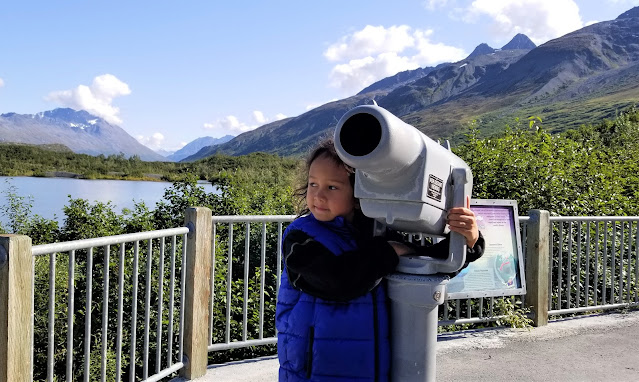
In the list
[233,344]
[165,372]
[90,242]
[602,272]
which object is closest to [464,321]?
[233,344]

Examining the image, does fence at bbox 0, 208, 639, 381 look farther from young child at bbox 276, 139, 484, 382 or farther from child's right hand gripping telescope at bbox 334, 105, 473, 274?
child's right hand gripping telescope at bbox 334, 105, 473, 274

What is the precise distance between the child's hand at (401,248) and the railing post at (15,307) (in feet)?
4.76

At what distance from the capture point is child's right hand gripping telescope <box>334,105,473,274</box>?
48.7 inches

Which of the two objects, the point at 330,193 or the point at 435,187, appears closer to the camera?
the point at 435,187

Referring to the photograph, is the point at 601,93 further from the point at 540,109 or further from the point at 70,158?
the point at 70,158

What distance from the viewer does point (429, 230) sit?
Answer: 1448 millimetres

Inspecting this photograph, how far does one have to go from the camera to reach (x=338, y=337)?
1.51 m

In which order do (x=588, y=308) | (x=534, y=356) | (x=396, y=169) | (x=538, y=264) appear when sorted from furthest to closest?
(x=588, y=308) → (x=538, y=264) → (x=534, y=356) → (x=396, y=169)

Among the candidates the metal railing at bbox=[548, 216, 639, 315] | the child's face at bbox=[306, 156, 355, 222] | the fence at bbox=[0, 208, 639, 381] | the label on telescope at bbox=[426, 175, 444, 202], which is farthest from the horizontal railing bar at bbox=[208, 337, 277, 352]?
the metal railing at bbox=[548, 216, 639, 315]

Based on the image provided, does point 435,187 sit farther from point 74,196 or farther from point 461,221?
point 74,196

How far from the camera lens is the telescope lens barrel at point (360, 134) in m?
1.26

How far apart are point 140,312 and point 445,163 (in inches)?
211

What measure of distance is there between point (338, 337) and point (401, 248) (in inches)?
12.6

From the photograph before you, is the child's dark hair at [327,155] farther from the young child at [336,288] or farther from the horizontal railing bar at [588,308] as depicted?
the horizontal railing bar at [588,308]
